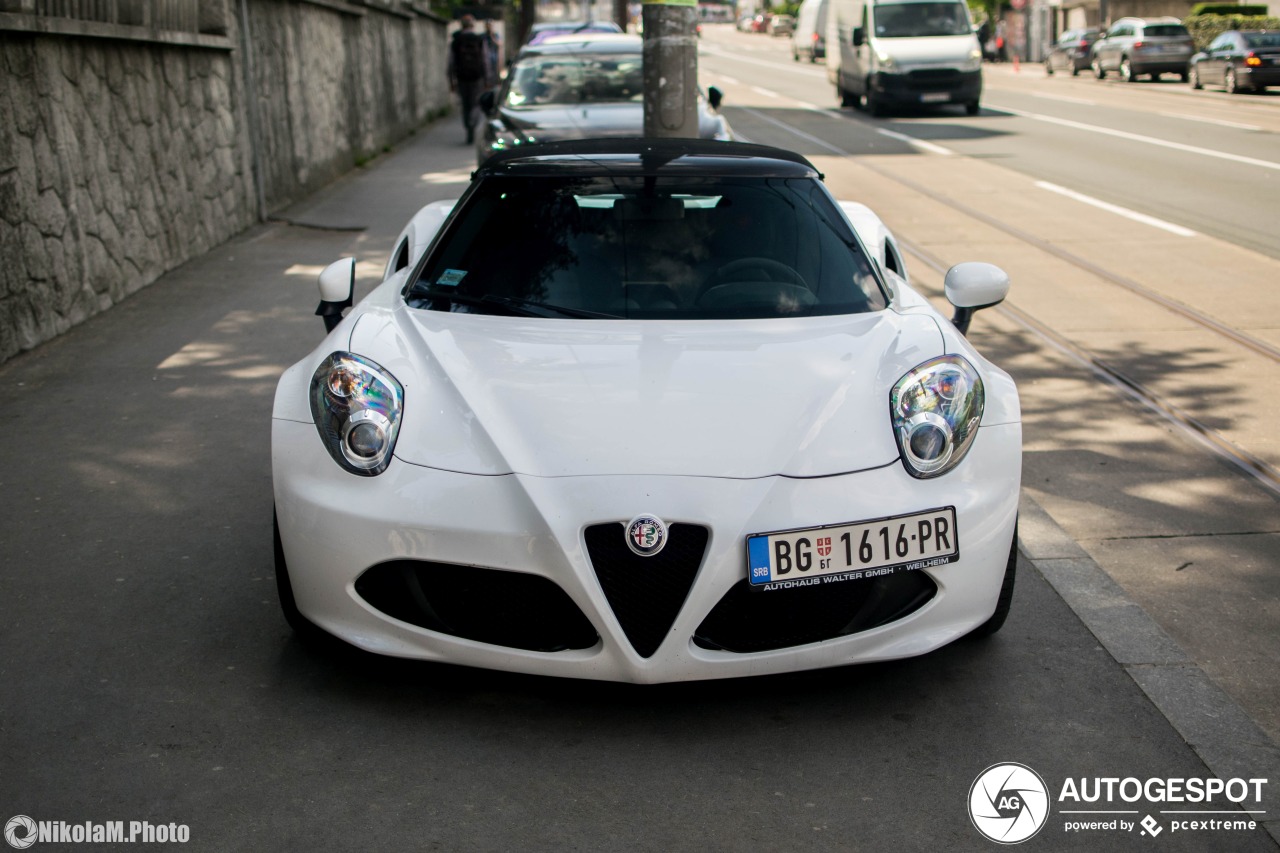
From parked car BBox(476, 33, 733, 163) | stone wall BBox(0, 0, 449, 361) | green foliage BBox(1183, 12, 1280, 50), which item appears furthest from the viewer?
green foliage BBox(1183, 12, 1280, 50)

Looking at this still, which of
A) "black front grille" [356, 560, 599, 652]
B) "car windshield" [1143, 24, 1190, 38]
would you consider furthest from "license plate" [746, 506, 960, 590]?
"car windshield" [1143, 24, 1190, 38]

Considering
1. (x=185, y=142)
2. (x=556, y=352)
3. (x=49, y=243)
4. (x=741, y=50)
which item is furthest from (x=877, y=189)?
(x=741, y=50)

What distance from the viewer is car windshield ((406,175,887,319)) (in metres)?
4.10

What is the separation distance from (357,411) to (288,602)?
1.86ft

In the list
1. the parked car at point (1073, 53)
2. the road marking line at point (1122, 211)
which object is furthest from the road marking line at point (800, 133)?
the parked car at point (1073, 53)

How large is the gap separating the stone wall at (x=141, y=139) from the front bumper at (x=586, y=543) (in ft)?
14.8

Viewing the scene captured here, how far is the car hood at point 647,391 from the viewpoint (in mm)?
3240

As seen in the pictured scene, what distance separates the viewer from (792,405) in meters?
3.43

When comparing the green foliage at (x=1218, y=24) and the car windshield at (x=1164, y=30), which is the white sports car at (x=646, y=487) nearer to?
the car windshield at (x=1164, y=30)

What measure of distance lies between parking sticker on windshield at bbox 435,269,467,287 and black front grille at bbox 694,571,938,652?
157 centimetres

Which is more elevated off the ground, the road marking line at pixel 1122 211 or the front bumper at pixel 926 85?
the front bumper at pixel 926 85

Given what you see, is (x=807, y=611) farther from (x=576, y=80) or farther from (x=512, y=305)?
(x=576, y=80)

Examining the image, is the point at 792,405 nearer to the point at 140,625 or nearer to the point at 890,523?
the point at 890,523

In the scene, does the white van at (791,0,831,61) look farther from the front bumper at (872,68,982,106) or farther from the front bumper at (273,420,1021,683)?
the front bumper at (273,420,1021,683)
